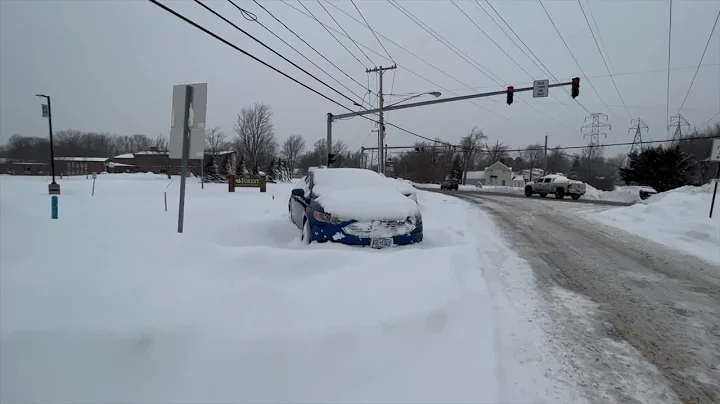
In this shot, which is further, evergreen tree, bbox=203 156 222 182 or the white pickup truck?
evergreen tree, bbox=203 156 222 182

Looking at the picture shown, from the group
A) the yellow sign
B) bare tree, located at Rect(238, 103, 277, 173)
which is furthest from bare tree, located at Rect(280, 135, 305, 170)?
the yellow sign

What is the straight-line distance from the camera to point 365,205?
19.6 ft

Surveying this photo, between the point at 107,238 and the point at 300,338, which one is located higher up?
the point at 107,238

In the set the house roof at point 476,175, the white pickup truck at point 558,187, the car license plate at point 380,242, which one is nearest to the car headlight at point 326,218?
the car license plate at point 380,242

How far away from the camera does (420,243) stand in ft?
20.9

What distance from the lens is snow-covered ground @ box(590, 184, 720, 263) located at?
8547 millimetres

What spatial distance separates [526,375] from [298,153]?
103 meters

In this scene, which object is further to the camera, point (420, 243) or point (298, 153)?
point (298, 153)

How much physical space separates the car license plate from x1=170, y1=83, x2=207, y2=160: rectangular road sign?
2.87 m

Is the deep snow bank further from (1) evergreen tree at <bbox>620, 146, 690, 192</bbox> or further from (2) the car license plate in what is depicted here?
(1) evergreen tree at <bbox>620, 146, 690, 192</bbox>

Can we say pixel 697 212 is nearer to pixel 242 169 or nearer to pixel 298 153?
pixel 242 169

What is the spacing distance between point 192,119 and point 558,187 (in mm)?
28206

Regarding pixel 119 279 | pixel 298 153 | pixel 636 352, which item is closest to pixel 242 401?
pixel 119 279

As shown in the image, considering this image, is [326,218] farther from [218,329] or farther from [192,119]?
[218,329]
